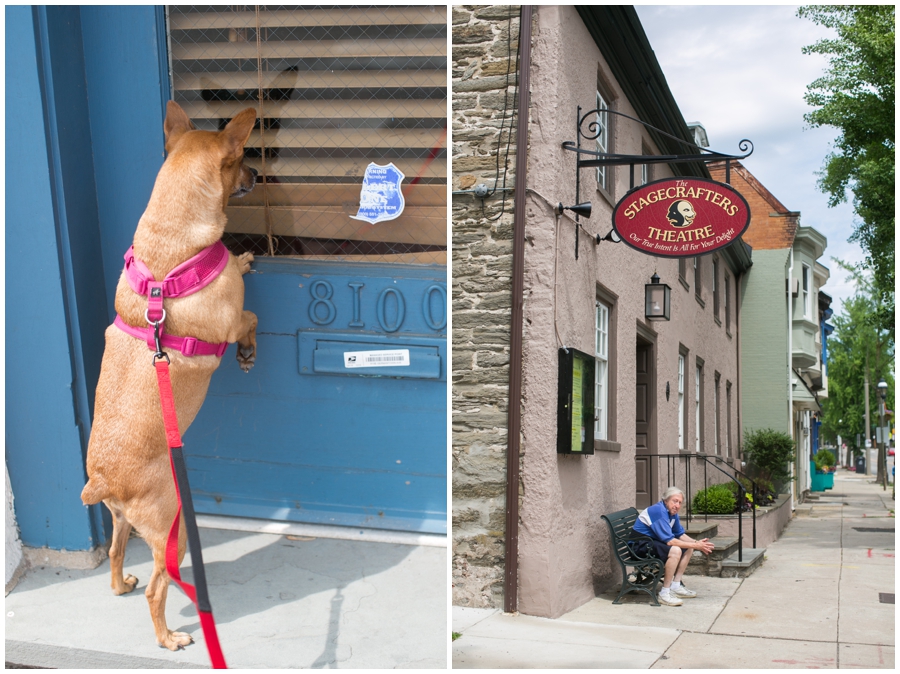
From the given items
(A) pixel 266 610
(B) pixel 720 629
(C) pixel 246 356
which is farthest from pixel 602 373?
(A) pixel 266 610

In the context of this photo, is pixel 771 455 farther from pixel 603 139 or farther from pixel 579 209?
pixel 579 209

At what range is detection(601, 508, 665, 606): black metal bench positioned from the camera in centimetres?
706

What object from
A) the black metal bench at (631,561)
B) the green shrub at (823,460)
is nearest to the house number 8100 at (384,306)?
the black metal bench at (631,561)

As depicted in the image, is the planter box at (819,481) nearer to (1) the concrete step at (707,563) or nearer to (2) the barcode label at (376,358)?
(1) the concrete step at (707,563)

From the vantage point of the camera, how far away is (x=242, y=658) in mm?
4043

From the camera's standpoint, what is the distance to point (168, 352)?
407 centimetres

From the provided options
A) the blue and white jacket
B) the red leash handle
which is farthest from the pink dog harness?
the blue and white jacket

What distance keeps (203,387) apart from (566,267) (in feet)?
10.8

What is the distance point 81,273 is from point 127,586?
6.09 feet

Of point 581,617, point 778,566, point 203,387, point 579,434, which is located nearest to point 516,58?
point 579,434

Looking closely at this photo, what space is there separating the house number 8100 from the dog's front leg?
548 mm

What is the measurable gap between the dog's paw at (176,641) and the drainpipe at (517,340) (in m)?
2.75

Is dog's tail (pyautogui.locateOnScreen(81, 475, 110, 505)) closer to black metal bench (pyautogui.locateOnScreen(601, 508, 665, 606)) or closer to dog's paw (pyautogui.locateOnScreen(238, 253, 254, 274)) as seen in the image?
dog's paw (pyautogui.locateOnScreen(238, 253, 254, 274))

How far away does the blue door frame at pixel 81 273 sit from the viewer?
191 inches
